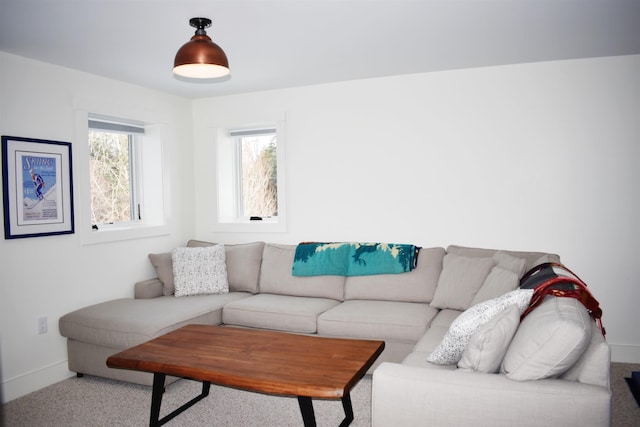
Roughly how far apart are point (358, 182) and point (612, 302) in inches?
88.3

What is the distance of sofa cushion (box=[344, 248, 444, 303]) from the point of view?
3.68 metres

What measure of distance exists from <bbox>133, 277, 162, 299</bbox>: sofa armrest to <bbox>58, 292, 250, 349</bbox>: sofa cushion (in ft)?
0.52

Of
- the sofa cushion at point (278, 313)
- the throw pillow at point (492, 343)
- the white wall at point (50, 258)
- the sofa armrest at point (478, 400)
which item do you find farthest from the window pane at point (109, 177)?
the throw pillow at point (492, 343)

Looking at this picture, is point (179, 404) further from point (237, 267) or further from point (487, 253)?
point (487, 253)

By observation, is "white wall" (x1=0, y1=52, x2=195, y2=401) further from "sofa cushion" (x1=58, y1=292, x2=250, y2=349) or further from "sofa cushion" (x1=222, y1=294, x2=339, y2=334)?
"sofa cushion" (x1=222, y1=294, x2=339, y2=334)

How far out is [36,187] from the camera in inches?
133

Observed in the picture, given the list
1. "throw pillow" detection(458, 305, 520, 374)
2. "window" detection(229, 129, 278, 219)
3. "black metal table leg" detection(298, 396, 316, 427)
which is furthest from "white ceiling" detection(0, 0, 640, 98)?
"black metal table leg" detection(298, 396, 316, 427)

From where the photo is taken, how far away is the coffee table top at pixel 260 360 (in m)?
2.09

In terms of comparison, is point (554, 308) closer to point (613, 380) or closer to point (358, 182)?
point (613, 380)

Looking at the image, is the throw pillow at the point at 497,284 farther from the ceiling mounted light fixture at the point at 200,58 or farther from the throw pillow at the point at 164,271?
the throw pillow at the point at 164,271

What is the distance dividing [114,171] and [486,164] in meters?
3.32

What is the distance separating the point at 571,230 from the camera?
145 inches

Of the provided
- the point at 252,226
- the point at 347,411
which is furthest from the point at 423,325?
the point at 252,226

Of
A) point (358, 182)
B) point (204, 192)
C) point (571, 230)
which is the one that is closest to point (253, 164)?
point (204, 192)
